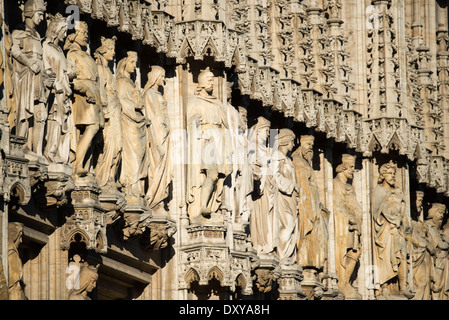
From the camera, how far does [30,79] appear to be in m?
33.4

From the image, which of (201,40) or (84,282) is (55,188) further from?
(201,40)

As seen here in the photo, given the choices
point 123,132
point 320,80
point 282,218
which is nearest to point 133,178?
point 123,132

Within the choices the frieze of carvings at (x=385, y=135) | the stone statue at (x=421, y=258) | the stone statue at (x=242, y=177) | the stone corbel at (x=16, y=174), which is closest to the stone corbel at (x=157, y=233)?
the stone statue at (x=242, y=177)

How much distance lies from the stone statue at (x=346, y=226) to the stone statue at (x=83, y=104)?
12613 mm

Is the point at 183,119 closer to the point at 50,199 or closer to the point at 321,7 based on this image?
the point at 50,199

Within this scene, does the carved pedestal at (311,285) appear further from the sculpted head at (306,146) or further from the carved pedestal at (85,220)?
the carved pedestal at (85,220)

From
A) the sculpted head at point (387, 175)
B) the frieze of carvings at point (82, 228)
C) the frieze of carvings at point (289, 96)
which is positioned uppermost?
the frieze of carvings at point (289, 96)

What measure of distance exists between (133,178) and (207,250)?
2.51 meters

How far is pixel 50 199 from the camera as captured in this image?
33750 mm

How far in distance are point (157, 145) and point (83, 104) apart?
3.17 meters

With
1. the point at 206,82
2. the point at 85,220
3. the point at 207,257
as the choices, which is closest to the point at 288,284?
the point at 207,257

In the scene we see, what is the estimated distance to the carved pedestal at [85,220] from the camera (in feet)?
114

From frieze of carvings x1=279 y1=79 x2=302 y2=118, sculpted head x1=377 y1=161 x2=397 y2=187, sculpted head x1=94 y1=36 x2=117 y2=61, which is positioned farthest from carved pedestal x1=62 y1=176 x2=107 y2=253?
sculpted head x1=377 y1=161 x2=397 y2=187

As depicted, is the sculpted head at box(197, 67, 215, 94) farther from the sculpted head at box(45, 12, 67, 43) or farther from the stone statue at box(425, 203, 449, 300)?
the stone statue at box(425, 203, 449, 300)
